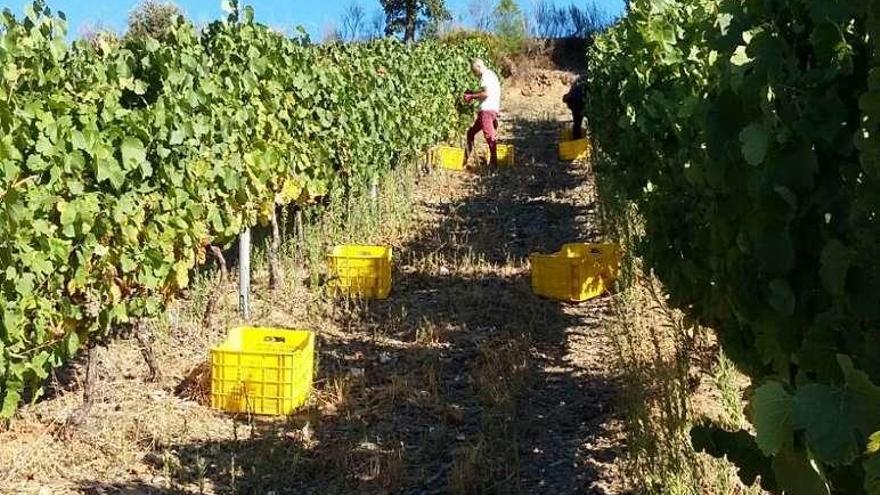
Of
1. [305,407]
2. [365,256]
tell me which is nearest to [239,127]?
[365,256]

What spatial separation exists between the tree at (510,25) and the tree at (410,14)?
78.8 inches

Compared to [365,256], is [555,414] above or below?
below

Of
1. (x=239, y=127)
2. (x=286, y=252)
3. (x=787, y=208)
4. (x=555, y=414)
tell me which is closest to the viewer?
(x=787, y=208)

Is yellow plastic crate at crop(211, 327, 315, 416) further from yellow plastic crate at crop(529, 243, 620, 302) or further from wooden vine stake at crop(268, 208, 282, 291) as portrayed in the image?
yellow plastic crate at crop(529, 243, 620, 302)

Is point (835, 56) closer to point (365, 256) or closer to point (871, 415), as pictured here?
point (871, 415)

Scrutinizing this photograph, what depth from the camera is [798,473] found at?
134 cm

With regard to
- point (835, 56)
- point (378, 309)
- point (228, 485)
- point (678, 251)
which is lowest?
point (228, 485)

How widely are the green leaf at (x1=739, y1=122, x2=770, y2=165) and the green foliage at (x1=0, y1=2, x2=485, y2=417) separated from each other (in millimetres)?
2768

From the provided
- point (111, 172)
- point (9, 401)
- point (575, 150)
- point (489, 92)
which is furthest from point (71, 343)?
point (575, 150)

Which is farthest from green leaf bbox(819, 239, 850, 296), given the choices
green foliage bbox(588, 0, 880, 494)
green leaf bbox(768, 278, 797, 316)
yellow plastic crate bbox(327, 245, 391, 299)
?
yellow plastic crate bbox(327, 245, 391, 299)

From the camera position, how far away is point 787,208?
1730 millimetres

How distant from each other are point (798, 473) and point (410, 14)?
107ft

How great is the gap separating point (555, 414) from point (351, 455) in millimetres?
1048

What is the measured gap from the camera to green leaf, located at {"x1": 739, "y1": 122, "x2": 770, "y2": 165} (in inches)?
65.5
